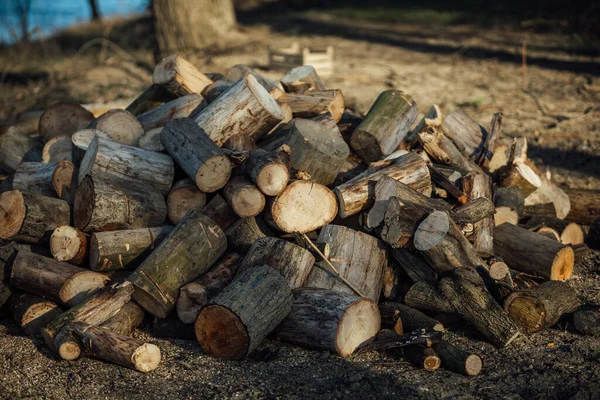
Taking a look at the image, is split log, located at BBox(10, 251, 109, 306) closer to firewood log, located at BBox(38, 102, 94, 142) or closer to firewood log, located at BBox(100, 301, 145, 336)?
firewood log, located at BBox(100, 301, 145, 336)

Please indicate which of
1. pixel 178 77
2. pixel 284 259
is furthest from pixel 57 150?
pixel 284 259

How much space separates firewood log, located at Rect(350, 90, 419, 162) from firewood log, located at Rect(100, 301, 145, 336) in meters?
2.18

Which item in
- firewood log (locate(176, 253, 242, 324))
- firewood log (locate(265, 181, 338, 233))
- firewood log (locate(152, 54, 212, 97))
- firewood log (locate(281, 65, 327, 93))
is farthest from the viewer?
firewood log (locate(281, 65, 327, 93))

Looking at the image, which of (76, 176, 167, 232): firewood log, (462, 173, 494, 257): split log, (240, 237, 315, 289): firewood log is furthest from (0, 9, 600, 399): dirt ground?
(76, 176, 167, 232): firewood log

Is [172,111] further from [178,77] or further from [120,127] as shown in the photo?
[120,127]

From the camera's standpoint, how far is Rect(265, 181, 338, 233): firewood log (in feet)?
13.8

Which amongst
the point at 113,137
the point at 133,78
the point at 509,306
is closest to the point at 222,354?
the point at 509,306

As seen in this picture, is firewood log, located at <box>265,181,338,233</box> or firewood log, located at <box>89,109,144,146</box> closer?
firewood log, located at <box>265,181,338,233</box>

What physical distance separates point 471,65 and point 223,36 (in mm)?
4490

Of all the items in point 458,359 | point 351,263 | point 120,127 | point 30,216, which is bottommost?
point 458,359

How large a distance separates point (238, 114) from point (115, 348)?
2.05 m

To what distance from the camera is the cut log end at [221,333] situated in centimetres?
359

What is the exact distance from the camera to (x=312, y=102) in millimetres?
5301

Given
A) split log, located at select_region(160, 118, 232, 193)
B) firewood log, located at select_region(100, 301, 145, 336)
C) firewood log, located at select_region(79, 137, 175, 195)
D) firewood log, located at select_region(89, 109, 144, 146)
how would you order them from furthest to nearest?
firewood log, located at select_region(89, 109, 144, 146)
firewood log, located at select_region(79, 137, 175, 195)
split log, located at select_region(160, 118, 232, 193)
firewood log, located at select_region(100, 301, 145, 336)
